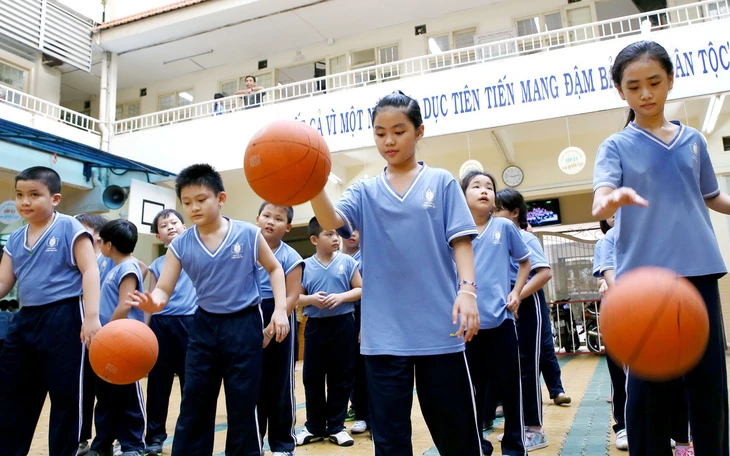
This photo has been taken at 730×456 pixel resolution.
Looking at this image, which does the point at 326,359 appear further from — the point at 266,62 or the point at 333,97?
the point at 266,62

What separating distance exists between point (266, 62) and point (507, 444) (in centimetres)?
1270

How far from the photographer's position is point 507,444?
284 centimetres

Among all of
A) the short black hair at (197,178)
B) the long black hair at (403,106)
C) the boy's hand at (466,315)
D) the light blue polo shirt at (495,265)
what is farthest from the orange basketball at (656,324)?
the short black hair at (197,178)

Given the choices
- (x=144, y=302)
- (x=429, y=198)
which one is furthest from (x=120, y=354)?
(x=429, y=198)

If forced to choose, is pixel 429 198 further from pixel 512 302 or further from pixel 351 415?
pixel 351 415

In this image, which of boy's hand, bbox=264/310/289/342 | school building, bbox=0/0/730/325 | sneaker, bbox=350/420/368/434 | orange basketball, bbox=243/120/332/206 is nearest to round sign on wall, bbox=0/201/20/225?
school building, bbox=0/0/730/325

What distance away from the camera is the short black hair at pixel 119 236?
391 centimetres

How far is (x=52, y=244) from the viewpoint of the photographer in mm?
2975

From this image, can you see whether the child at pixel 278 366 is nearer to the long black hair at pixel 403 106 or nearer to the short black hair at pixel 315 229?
the short black hair at pixel 315 229

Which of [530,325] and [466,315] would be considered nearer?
[466,315]

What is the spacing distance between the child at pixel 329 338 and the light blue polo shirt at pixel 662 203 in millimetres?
2234

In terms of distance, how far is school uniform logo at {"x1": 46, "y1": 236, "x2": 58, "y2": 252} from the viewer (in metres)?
2.96

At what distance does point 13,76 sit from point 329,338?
11721mm

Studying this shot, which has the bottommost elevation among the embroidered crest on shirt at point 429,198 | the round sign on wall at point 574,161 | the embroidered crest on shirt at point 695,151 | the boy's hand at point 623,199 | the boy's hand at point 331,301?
the boy's hand at point 331,301
